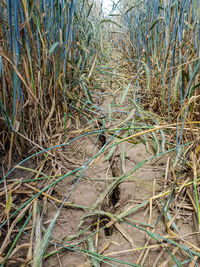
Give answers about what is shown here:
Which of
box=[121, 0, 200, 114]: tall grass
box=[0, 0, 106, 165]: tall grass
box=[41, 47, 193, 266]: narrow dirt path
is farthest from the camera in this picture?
box=[121, 0, 200, 114]: tall grass

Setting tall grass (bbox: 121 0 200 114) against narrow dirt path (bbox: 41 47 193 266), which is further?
tall grass (bbox: 121 0 200 114)

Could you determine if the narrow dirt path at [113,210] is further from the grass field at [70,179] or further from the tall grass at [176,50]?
the tall grass at [176,50]

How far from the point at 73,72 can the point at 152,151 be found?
27.2 inches

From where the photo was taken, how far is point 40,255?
23.7 inches

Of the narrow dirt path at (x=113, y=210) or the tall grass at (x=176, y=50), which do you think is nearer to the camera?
the narrow dirt path at (x=113, y=210)

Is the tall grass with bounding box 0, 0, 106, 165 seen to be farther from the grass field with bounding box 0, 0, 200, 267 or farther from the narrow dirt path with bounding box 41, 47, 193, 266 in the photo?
the narrow dirt path with bounding box 41, 47, 193, 266

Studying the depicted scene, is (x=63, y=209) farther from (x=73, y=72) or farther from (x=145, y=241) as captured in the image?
(x=73, y=72)

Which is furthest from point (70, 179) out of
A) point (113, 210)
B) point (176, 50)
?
point (176, 50)

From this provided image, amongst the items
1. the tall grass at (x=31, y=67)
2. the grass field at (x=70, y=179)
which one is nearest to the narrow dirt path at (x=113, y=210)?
the grass field at (x=70, y=179)

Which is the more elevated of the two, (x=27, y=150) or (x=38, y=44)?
(x=38, y=44)

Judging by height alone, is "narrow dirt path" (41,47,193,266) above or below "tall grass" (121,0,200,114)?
below

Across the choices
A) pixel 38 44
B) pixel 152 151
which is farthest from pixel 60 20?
pixel 152 151

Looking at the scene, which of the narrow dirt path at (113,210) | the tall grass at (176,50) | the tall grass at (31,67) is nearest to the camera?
the narrow dirt path at (113,210)

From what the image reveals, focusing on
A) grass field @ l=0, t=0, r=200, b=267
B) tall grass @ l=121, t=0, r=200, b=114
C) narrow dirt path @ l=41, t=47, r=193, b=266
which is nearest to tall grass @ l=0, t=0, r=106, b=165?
grass field @ l=0, t=0, r=200, b=267
